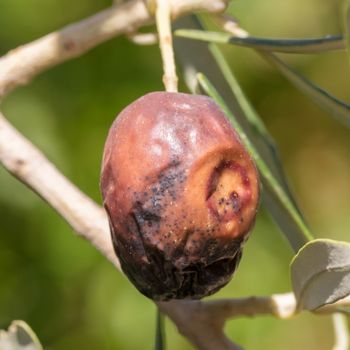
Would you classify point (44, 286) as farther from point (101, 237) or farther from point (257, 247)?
point (101, 237)

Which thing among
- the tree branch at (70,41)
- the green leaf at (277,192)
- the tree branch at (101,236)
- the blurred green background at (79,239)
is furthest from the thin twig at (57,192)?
the blurred green background at (79,239)

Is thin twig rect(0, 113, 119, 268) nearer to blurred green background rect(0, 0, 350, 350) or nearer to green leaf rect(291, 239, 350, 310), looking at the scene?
green leaf rect(291, 239, 350, 310)

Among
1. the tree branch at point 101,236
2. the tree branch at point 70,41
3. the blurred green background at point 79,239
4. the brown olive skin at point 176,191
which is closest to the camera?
the brown olive skin at point 176,191

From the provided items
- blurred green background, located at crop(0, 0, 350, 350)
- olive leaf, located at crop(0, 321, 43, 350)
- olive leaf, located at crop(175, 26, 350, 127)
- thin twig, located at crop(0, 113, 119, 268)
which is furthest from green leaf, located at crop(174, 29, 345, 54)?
blurred green background, located at crop(0, 0, 350, 350)

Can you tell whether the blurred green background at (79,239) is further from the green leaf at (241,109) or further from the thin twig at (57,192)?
the thin twig at (57,192)

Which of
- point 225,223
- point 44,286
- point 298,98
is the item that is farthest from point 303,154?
point 225,223

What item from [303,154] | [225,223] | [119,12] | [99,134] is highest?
[119,12]

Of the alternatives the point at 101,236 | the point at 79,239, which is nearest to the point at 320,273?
the point at 101,236
